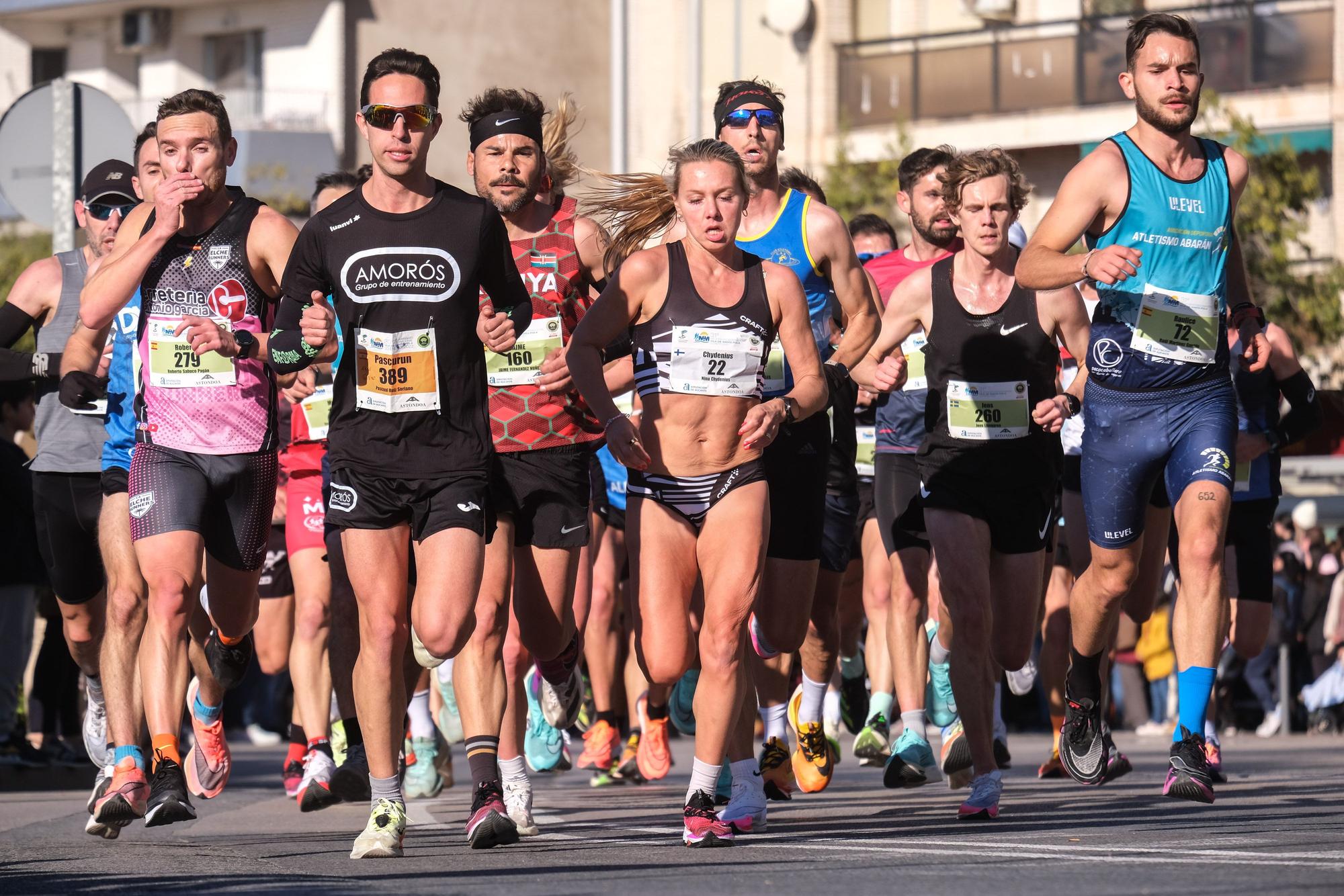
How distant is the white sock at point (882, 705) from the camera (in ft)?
40.1

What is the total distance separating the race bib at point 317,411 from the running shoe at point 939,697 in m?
3.05

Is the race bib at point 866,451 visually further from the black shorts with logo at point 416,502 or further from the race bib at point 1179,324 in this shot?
the black shorts with logo at point 416,502

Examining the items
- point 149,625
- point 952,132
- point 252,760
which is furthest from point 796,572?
point 952,132

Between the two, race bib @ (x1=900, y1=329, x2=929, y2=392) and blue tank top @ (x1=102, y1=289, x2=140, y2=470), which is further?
race bib @ (x1=900, y1=329, x2=929, y2=392)

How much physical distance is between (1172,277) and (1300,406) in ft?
10.0

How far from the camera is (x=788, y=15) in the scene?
38125 millimetres

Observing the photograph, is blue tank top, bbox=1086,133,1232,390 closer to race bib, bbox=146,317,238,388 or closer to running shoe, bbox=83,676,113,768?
race bib, bbox=146,317,238,388

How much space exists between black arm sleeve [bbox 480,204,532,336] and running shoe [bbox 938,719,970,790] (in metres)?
3.18

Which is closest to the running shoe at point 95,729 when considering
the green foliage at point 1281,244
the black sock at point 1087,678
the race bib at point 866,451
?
the race bib at point 866,451

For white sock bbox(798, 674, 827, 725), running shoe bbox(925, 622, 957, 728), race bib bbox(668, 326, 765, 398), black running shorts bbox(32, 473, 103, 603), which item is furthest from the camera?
running shoe bbox(925, 622, 957, 728)

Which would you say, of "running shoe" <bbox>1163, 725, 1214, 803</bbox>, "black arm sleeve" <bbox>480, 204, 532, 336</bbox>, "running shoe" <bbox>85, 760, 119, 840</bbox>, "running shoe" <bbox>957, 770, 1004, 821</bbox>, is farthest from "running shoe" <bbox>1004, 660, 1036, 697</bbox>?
"running shoe" <bbox>85, 760, 119, 840</bbox>

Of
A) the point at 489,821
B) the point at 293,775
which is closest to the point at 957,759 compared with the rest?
the point at 489,821

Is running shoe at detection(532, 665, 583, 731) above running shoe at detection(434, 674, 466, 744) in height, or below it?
above

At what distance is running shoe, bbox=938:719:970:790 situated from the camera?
34.7ft
